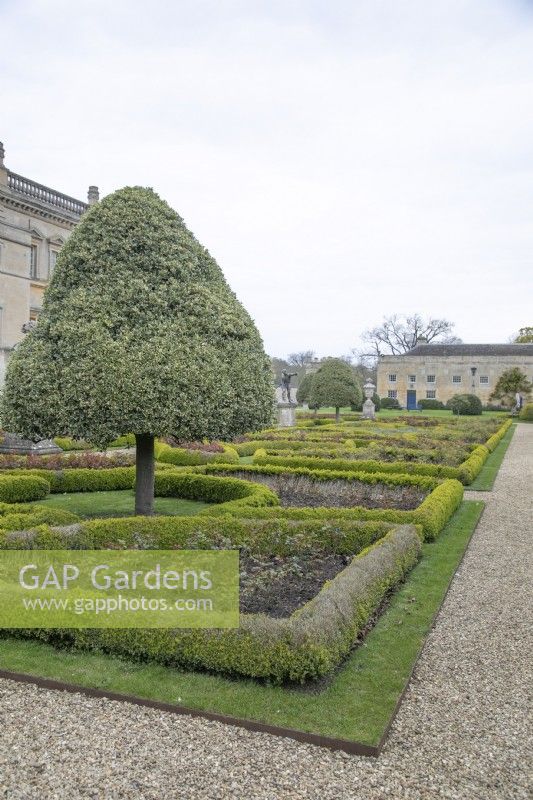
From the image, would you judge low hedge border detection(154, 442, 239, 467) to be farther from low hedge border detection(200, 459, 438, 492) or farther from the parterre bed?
low hedge border detection(200, 459, 438, 492)

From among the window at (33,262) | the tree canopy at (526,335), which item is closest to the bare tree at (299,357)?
the tree canopy at (526,335)

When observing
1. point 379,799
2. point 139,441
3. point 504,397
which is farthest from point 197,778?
point 504,397

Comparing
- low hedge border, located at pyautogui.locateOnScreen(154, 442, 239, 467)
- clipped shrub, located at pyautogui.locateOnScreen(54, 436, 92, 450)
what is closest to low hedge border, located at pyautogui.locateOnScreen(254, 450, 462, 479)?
low hedge border, located at pyautogui.locateOnScreen(154, 442, 239, 467)

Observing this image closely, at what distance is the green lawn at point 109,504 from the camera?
11.2 m

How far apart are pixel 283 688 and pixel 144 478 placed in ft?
18.1

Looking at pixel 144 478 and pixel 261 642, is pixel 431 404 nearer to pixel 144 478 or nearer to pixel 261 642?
pixel 144 478

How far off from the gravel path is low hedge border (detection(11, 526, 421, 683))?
61 cm

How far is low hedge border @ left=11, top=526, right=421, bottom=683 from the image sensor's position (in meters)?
4.77

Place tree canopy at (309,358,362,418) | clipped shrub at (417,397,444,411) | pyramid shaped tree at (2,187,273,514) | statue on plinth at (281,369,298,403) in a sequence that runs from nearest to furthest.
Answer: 1. pyramid shaped tree at (2,187,273,514)
2. statue on plinth at (281,369,298,403)
3. tree canopy at (309,358,362,418)
4. clipped shrub at (417,397,444,411)

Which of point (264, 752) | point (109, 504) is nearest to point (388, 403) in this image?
point (109, 504)

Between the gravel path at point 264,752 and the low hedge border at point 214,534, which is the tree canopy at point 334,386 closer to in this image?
the low hedge border at point 214,534

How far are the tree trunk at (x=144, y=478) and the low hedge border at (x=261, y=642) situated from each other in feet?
14.0

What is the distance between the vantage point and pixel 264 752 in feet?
13.1

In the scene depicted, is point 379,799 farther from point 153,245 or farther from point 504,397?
point 504,397
